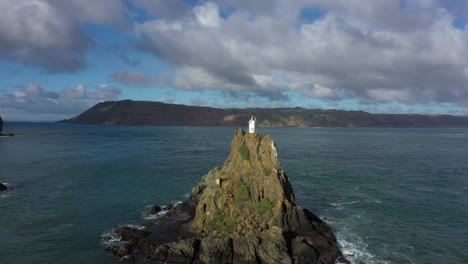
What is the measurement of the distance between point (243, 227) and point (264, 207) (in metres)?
2.51

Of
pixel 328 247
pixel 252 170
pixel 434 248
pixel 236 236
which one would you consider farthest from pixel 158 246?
pixel 434 248

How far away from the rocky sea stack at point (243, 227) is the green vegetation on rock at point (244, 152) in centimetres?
A: 2

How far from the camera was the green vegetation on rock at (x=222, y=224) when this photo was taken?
25109 millimetres

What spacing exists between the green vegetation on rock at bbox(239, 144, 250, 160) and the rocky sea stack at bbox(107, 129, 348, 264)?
0.06 ft

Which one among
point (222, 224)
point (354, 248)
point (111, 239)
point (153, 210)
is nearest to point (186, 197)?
point (153, 210)

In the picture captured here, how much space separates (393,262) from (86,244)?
925 inches

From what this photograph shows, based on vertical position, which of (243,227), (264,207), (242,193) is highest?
(242,193)

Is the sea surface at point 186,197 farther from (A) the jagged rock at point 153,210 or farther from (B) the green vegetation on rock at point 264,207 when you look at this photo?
(B) the green vegetation on rock at point 264,207

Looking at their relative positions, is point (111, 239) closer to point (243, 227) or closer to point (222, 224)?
point (222, 224)

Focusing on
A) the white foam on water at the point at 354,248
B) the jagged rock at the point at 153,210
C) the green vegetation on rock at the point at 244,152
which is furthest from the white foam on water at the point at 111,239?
the white foam on water at the point at 354,248

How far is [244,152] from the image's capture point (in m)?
29.1

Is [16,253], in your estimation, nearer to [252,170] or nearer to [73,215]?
[73,215]

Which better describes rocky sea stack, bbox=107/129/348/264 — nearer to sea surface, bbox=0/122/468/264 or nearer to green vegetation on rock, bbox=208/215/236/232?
green vegetation on rock, bbox=208/215/236/232

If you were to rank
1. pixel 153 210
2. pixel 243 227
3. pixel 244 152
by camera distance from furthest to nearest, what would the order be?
pixel 153 210 → pixel 244 152 → pixel 243 227
